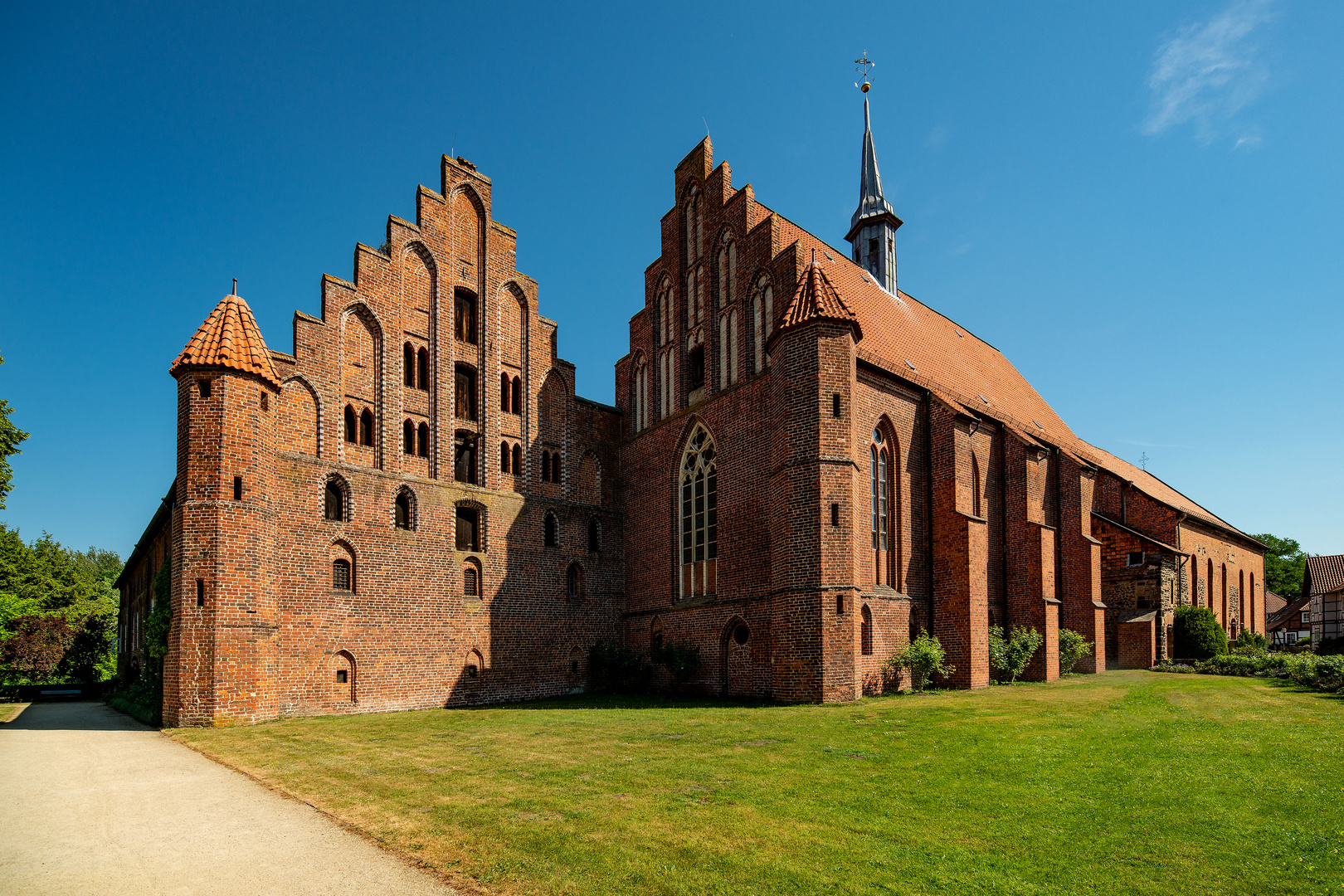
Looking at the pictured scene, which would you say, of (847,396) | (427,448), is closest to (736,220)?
(847,396)

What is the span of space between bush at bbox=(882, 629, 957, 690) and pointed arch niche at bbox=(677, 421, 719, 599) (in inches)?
194

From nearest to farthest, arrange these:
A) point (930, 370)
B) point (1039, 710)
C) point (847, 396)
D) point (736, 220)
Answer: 1. point (1039, 710)
2. point (847, 396)
3. point (736, 220)
4. point (930, 370)

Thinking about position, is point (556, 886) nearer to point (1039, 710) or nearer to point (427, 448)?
point (1039, 710)

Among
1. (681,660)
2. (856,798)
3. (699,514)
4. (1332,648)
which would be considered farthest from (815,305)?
(1332,648)

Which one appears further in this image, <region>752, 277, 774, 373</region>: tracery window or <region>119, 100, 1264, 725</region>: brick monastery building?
<region>752, 277, 774, 373</region>: tracery window

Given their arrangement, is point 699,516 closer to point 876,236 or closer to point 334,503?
point 334,503

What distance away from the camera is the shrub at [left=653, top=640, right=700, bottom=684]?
2162 cm

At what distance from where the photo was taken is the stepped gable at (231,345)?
17.2m

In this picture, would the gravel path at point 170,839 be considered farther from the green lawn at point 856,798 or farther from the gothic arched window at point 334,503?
the gothic arched window at point 334,503

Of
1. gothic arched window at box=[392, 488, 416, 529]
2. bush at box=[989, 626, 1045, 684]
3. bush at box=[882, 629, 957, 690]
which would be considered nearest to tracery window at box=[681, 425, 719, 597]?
bush at box=[882, 629, 957, 690]

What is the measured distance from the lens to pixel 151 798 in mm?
9211

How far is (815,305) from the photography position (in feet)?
61.4

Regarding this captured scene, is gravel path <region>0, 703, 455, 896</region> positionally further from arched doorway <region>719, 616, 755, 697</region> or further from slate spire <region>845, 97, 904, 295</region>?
slate spire <region>845, 97, 904, 295</region>

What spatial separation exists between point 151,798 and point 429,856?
4.92 metres
